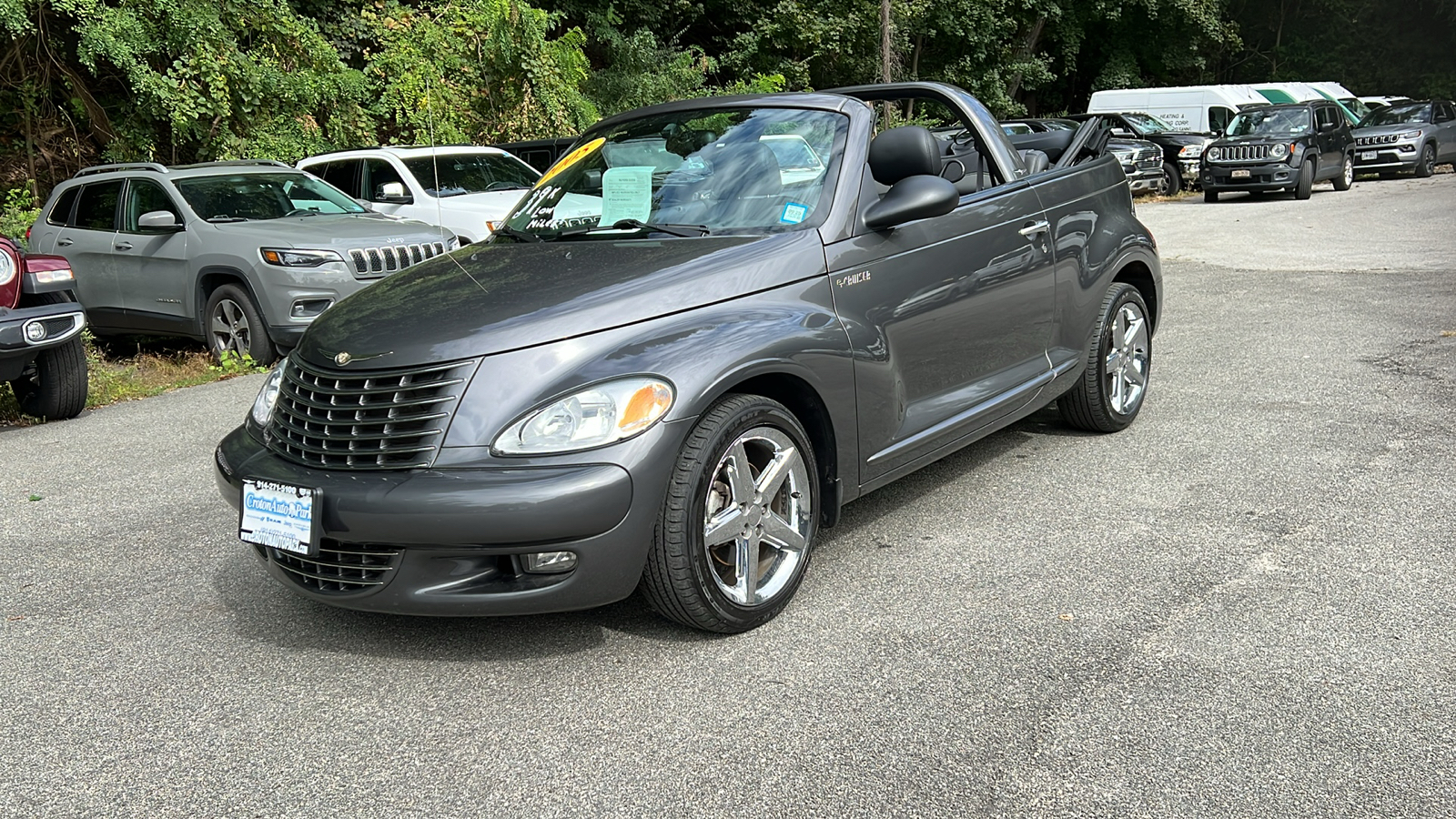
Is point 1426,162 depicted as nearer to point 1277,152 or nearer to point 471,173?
point 1277,152

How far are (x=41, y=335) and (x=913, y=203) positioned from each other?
556 centimetres

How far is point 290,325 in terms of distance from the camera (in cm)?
941

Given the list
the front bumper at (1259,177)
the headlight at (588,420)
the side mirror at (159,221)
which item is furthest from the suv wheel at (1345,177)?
the headlight at (588,420)

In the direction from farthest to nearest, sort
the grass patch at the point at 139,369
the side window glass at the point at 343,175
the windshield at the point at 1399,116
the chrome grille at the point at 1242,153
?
1. the windshield at the point at 1399,116
2. the chrome grille at the point at 1242,153
3. the side window glass at the point at 343,175
4. the grass patch at the point at 139,369

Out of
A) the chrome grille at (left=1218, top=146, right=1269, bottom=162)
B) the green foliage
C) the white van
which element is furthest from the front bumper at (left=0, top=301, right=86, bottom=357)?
the white van

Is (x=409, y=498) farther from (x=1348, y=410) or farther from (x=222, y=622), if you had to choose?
(x=1348, y=410)

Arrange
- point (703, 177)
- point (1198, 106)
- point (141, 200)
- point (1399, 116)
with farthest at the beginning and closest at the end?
1. point (1198, 106)
2. point (1399, 116)
3. point (141, 200)
4. point (703, 177)

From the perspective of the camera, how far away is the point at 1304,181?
843 inches

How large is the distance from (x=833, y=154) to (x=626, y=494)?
1716 mm

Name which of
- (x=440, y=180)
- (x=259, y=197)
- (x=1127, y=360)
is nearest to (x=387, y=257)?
(x=259, y=197)

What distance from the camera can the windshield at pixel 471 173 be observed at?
13102mm

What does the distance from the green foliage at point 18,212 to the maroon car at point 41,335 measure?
6.59 m

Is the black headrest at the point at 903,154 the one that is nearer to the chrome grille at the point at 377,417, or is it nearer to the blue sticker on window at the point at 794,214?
the blue sticker on window at the point at 794,214

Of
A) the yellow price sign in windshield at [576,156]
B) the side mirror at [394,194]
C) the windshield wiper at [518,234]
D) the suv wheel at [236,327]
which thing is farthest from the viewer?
the side mirror at [394,194]
